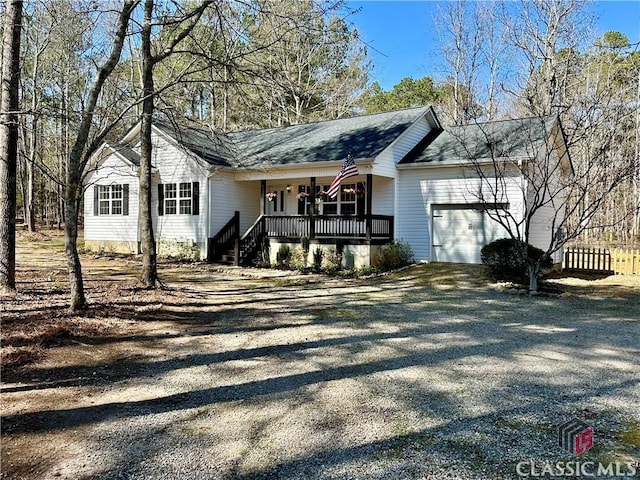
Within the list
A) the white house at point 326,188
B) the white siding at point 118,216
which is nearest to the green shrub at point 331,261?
the white house at point 326,188

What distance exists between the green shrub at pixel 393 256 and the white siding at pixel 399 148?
254 cm

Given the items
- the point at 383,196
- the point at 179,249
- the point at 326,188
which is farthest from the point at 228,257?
the point at 383,196

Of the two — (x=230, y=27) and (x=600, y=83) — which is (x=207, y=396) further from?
(x=600, y=83)

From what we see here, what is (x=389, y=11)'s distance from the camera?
11562 mm

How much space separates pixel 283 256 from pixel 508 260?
743cm

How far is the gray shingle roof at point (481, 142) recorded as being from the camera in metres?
14.2

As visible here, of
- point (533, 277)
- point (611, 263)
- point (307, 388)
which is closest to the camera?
point (307, 388)

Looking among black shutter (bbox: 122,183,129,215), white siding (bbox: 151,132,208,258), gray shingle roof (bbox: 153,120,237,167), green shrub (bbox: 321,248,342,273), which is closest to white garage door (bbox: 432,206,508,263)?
green shrub (bbox: 321,248,342,273)

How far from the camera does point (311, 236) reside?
15.9 meters

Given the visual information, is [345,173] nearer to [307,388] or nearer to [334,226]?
[334,226]

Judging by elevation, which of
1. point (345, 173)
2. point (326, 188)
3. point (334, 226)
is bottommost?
point (334, 226)

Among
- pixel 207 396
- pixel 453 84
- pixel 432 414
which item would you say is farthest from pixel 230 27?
pixel 453 84

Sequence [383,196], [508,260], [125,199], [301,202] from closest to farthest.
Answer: [508,260] → [383,196] → [301,202] → [125,199]

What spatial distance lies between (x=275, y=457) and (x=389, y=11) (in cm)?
1127
